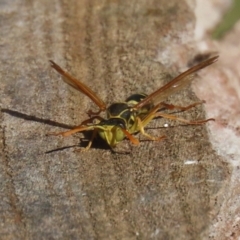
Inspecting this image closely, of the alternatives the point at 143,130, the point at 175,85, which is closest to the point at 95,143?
the point at 143,130

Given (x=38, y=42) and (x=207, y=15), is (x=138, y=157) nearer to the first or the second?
(x=38, y=42)

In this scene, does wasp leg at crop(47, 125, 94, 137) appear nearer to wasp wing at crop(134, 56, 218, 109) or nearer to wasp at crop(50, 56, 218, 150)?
wasp at crop(50, 56, 218, 150)

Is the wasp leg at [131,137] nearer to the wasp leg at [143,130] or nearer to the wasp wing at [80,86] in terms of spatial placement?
the wasp leg at [143,130]

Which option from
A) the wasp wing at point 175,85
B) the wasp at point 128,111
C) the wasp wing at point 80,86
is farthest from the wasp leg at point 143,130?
the wasp wing at point 80,86

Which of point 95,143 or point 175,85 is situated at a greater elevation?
point 175,85

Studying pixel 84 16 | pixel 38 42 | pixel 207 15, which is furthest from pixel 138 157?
pixel 207 15

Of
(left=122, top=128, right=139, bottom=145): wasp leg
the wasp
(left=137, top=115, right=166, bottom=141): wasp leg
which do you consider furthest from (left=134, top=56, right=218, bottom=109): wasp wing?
(left=122, top=128, right=139, bottom=145): wasp leg

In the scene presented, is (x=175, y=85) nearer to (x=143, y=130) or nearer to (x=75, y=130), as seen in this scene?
(x=143, y=130)
